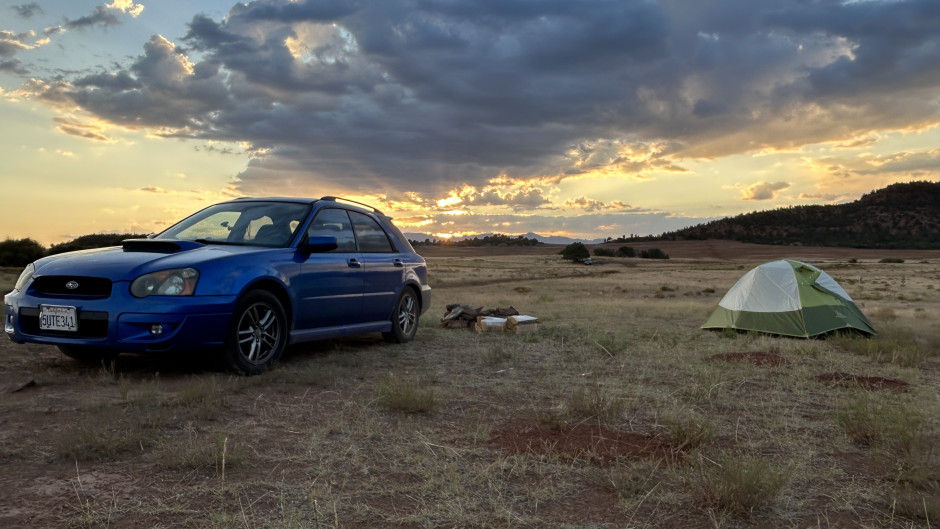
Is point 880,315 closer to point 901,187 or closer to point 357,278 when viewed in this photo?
point 357,278

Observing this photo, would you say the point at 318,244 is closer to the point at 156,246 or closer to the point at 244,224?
the point at 244,224

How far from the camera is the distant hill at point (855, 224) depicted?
88688mm

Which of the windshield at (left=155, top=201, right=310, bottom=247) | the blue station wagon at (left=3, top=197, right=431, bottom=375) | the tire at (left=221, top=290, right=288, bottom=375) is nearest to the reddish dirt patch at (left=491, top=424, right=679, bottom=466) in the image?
the tire at (left=221, top=290, right=288, bottom=375)

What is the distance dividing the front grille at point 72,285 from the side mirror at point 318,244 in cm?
196

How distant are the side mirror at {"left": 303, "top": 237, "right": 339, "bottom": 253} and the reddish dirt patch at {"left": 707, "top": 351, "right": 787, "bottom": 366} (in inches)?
196

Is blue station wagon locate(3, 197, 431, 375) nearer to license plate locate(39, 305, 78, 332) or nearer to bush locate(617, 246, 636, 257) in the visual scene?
license plate locate(39, 305, 78, 332)

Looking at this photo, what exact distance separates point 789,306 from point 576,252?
64.3 meters

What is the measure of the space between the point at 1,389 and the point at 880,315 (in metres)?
18.0

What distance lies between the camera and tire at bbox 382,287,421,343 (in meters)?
9.51

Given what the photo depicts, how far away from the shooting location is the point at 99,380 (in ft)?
20.5

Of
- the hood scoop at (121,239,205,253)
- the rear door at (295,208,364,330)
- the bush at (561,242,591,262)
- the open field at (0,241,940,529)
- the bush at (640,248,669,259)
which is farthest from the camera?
the bush at (640,248,669,259)

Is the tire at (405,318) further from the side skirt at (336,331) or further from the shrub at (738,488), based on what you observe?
the shrub at (738,488)

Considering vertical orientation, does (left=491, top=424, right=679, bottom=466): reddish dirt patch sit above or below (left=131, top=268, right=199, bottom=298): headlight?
below

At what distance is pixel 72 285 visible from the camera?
249 inches
